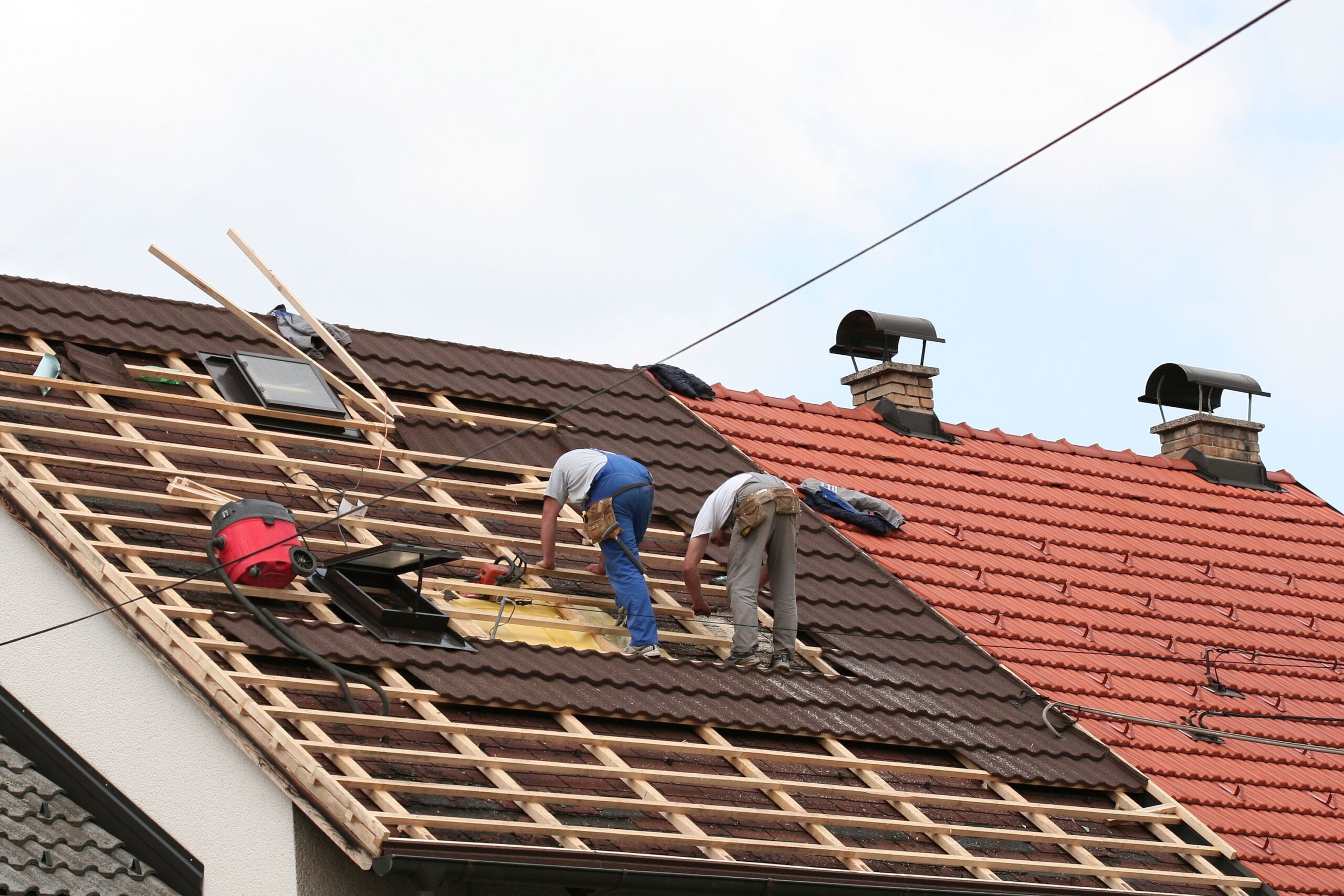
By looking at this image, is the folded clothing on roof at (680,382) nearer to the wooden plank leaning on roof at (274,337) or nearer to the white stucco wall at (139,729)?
the wooden plank leaning on roof at (274,337)

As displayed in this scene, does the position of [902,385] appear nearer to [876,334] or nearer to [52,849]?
[876,334]

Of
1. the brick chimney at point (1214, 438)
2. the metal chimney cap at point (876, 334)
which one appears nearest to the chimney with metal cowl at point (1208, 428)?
the brick chimney at point (1214, 438)

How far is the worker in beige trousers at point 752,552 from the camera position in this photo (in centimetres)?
888

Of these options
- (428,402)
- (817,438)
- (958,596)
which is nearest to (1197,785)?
(958,596)

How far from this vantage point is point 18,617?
738 cm

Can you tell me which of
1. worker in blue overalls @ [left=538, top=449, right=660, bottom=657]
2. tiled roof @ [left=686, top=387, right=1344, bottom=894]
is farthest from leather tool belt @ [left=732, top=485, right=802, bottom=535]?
tiled roof @ [left=686, top=387, right=1344, bottom=894]

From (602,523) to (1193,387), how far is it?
316 inches

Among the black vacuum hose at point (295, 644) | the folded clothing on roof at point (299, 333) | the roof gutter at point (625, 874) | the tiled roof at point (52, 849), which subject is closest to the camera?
the roof gutter at point (625, 874)

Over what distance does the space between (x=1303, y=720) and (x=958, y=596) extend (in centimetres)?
216

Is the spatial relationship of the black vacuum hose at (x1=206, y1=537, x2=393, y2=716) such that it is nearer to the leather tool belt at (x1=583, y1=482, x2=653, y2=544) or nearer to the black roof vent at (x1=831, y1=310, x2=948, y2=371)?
the leather tool belt at (x1=583, y1=482, x2=653, y2=544)

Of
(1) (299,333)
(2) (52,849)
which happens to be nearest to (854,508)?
(1) (299,333)

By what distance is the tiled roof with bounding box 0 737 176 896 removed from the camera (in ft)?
21.2

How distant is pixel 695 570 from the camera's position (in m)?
8.92

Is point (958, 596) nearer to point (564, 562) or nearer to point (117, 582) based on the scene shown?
point (564, 562)
